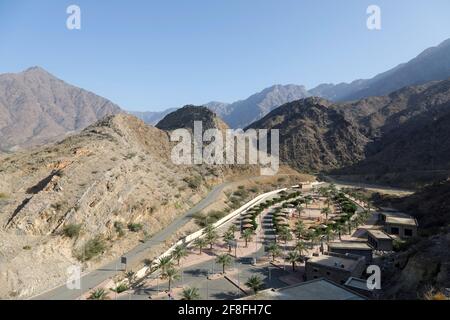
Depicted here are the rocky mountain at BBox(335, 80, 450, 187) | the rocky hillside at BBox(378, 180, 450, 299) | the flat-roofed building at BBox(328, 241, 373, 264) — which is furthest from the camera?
the rocky mountain at BBox(335, 80, 450, 187)

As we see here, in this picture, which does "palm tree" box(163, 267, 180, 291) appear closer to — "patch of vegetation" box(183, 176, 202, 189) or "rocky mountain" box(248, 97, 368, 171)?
"patch of vegetation" box(183, 176, 202, 189)

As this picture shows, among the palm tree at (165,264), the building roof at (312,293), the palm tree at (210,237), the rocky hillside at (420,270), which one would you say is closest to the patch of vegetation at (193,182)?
the palm tree at (210,237)

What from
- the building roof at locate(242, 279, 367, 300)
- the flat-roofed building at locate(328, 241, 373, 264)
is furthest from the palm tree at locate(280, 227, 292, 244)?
the building roof at locate(242, 279, 367, 300)

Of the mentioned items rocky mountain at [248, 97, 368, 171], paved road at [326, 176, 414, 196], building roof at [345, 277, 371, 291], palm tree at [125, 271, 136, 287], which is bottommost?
paved road at [326, 176, 414, 196]

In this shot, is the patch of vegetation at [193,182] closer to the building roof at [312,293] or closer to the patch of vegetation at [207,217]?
the patch of vegetation at [207,217]
